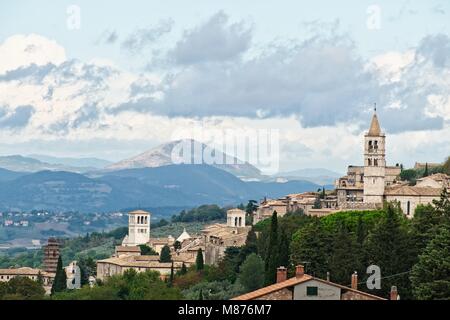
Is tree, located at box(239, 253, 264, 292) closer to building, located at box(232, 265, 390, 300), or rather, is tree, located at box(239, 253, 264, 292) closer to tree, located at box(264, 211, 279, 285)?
tree, located at box(264, 211, 279, 285)

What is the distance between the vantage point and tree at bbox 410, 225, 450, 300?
3966 centimetres

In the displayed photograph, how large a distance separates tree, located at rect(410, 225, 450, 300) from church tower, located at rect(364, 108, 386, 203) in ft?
144

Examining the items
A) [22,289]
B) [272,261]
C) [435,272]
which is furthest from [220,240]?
[435,272]

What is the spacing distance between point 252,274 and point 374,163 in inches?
1179

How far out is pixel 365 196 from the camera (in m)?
88.7

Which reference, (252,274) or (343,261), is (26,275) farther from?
(343,261)

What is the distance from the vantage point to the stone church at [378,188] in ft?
277

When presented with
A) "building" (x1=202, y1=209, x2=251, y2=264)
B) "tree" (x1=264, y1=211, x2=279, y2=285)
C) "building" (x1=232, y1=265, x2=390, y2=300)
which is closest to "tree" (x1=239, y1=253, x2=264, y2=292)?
"tree" (x1=264, y1=211, x2=279, y2=285)

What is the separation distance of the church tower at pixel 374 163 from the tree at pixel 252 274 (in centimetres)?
2489

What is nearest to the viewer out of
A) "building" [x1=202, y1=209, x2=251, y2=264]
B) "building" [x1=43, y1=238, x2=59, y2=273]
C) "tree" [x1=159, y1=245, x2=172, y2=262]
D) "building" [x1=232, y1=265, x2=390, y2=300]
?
"building" [x1=232, y1=265, x2=390, y2=300]

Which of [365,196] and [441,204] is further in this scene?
[365,196]
